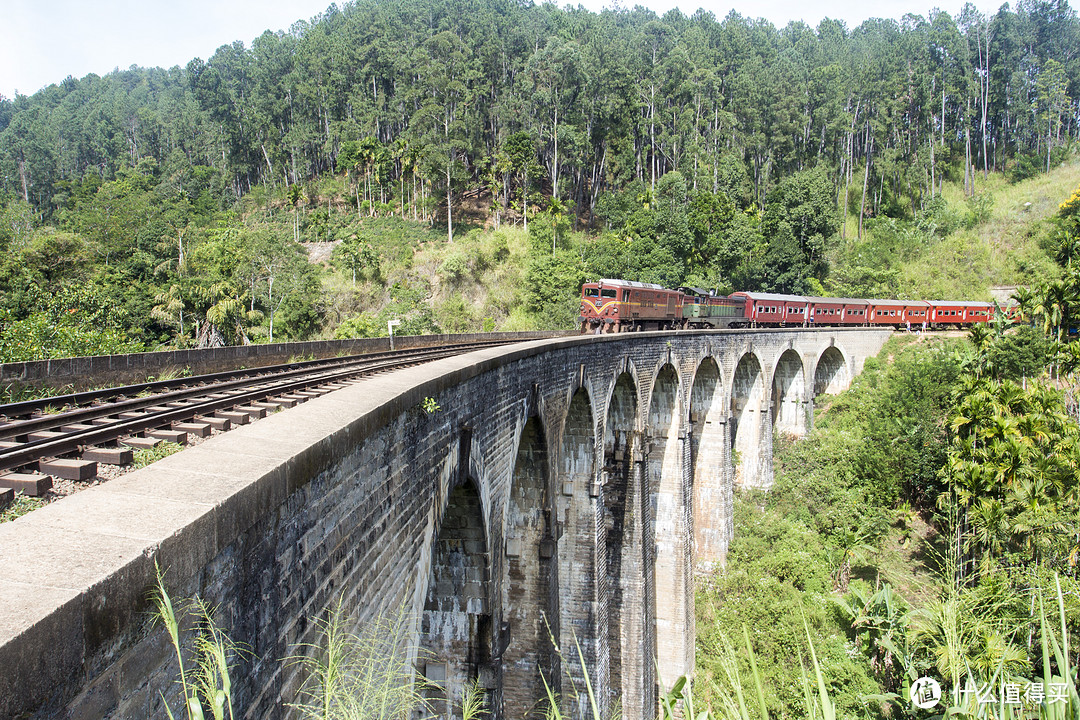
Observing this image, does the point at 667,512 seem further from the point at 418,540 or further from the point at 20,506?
the point at 20,506

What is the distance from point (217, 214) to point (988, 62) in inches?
2810

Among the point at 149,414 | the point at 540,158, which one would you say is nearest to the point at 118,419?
the point at 149,414

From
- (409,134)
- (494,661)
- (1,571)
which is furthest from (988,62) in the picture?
(1,571)

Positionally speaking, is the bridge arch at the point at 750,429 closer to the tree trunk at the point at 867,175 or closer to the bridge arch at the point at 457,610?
the bridge arch at the point at 457,610

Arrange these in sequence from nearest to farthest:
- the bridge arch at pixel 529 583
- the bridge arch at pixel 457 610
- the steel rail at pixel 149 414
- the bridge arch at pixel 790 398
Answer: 1. the steel rail at pixel 149 414
2. the bridge arch at pixel 457 610
3. the bridge arch at pixel 529 583
4. the bridge arch at pixel 790 398

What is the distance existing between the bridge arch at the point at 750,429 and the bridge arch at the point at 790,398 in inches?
172

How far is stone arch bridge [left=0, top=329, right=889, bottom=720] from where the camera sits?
199 cm

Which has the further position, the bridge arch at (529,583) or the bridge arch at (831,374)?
the bridge arch at (831,374)

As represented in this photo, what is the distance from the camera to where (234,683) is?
2.73m

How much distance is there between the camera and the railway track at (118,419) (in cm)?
390

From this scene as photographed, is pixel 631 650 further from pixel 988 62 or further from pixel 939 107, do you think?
pixel 988 62

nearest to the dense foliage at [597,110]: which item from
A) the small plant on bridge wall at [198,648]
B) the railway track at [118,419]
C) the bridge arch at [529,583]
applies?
the bridge arch at [529,583]

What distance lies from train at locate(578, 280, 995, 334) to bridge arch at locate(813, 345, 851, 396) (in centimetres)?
198

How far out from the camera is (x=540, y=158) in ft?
173
